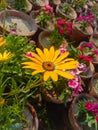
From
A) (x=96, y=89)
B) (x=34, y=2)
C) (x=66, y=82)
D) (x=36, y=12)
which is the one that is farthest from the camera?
(x=34, y=2)

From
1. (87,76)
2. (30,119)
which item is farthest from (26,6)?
(30,119)

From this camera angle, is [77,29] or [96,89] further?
[77,29]

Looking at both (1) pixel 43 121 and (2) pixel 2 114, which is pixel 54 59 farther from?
(1) pixel 43 121

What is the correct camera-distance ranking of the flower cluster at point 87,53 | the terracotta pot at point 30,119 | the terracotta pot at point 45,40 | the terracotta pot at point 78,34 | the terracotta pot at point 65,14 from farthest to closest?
the terracotta pot at point 65,14 → the terracotta pot at point 78,34 → the terracotta pot at point 45,40 → the flower cluster at point 87,53 → the terracotta pot at point 30,119

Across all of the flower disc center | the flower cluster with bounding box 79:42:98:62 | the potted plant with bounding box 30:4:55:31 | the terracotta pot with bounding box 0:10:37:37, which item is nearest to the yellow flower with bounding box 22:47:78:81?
the flower disc center

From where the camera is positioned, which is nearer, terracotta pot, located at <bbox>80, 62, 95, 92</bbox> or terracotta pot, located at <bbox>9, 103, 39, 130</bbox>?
terracotta pot, located at <bbox>9, 103, 39, 130</bbox>

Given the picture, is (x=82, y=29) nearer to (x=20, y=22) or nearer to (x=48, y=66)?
(x=20, y=22)

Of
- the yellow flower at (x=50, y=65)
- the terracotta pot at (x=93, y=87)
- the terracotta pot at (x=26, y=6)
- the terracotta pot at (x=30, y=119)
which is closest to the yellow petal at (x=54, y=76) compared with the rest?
the yellow flower at (x=50, y=65)

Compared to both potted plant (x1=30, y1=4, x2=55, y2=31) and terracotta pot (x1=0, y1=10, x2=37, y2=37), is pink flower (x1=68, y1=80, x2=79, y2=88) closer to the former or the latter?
terracotta pot (x1=0, y1=10, x2=37, y2=37)

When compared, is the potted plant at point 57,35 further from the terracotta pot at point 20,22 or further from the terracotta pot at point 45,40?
the terracotta pot at point 20,22

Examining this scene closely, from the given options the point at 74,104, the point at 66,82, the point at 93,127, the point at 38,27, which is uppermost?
the point at 38,27

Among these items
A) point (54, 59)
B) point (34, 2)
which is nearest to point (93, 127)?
point (54, 59)
